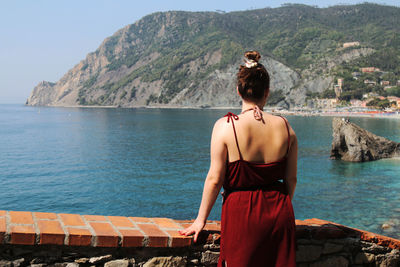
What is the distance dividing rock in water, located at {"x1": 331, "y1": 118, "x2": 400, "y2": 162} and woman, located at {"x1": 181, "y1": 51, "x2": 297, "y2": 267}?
3568 cm

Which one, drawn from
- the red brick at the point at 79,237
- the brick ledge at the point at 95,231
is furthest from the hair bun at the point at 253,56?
the red brick at the point at 79,237

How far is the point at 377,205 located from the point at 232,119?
2198cm

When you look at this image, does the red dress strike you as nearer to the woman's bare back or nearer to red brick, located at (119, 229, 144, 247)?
the woman's bare back

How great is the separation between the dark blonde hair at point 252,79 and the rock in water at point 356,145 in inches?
1404

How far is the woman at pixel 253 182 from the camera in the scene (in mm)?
2902

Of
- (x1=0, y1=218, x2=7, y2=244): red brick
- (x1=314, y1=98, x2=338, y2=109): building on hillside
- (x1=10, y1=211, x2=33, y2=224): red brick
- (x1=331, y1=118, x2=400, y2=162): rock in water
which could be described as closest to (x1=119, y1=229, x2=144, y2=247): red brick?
(x1=10, y1=211, x2=33, y2=224): red brick

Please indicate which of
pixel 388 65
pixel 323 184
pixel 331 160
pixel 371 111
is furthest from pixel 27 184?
pixel 388 65

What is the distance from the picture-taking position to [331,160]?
38.8 m

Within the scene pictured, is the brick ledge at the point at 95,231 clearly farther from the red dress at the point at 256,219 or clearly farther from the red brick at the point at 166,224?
the red dress at the point at 256,219

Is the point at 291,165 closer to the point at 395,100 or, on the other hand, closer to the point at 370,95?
the point at 395,100

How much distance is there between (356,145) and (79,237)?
125 feet

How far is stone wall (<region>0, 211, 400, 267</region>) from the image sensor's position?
3.00 metres

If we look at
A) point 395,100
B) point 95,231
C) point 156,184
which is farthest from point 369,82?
point 95,231

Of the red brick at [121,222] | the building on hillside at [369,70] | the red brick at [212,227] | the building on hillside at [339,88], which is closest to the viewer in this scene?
the red brick at [121,222]
